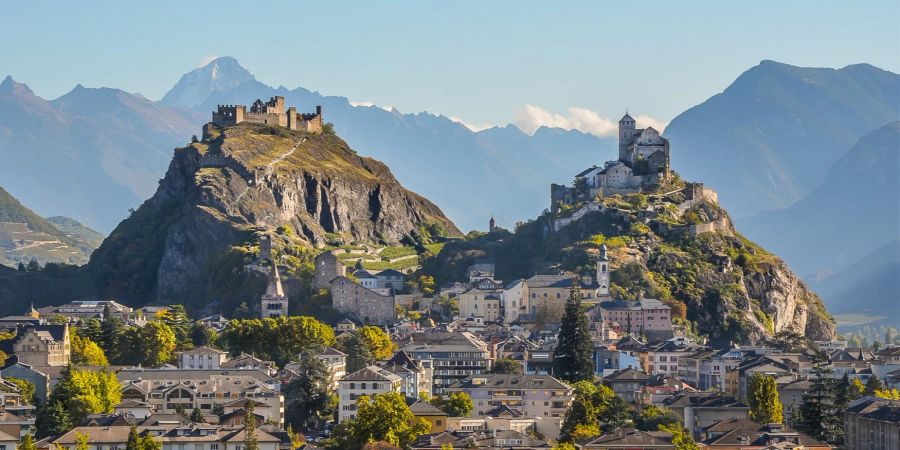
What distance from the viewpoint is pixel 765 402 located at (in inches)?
4535

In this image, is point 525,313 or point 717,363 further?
point 525,313

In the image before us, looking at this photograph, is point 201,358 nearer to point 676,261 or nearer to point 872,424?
point 872,424

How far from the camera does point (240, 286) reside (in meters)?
183

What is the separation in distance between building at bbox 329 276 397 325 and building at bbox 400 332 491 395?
27.5m

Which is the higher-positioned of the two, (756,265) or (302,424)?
(756,265)

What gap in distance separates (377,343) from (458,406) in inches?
1082

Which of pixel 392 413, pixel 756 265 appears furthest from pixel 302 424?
pixel 756 265

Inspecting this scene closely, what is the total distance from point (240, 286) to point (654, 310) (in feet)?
137

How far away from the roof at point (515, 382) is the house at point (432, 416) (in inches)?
374

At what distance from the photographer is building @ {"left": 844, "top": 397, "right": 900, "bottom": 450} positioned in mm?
105250

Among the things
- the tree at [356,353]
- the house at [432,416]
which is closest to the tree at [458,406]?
the house at [432,416]

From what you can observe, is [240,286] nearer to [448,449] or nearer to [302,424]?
[302,424]

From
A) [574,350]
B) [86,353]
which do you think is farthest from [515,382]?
[86,353]

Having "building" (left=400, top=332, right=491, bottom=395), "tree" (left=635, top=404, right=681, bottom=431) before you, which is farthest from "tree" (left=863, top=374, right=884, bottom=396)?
"building" (left=400, top=332, right=491, bottom=395)
